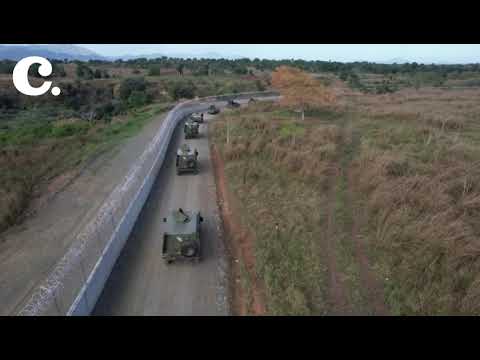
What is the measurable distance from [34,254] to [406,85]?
7382cm

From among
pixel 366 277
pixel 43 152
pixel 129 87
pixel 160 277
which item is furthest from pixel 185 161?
pixel 129 87

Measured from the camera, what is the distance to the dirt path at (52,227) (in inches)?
409

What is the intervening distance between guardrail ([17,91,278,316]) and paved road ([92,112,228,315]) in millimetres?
358

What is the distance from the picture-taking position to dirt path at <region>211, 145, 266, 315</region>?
866 cm

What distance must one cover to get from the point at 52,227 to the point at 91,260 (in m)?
5.83

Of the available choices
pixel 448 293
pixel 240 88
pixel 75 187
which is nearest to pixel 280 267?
pixel 448 293

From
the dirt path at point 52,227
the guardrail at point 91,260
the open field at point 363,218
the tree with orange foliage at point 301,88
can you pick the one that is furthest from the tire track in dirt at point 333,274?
the tree with orange foliage at point 301,88

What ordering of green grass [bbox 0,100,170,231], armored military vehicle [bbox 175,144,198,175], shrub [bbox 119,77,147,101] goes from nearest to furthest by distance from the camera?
green grass [bbox 0,100,170,231] < armored military vehicle [bbox 175,144,198,175] < shrub [bbox 119,77,147,101]

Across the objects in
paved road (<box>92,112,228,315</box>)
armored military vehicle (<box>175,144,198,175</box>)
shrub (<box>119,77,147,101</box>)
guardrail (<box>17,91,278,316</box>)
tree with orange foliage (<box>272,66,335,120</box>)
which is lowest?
paved road (<box>92,112,228,315</box>)

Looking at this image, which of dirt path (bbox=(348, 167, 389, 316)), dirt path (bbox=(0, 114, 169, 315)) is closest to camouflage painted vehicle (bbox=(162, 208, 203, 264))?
dirt path (bbox=(0, 114, 169, 315))

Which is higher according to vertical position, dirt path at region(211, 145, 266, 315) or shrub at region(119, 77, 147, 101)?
shrub at region(119, 77, 147, 101)

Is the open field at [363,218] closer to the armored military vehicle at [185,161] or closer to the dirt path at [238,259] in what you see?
the dirt path at [238,259]

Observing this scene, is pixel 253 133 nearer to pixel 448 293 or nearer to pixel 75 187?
pixel 75 187

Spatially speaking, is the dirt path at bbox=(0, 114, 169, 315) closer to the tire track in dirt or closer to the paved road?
the paved road
